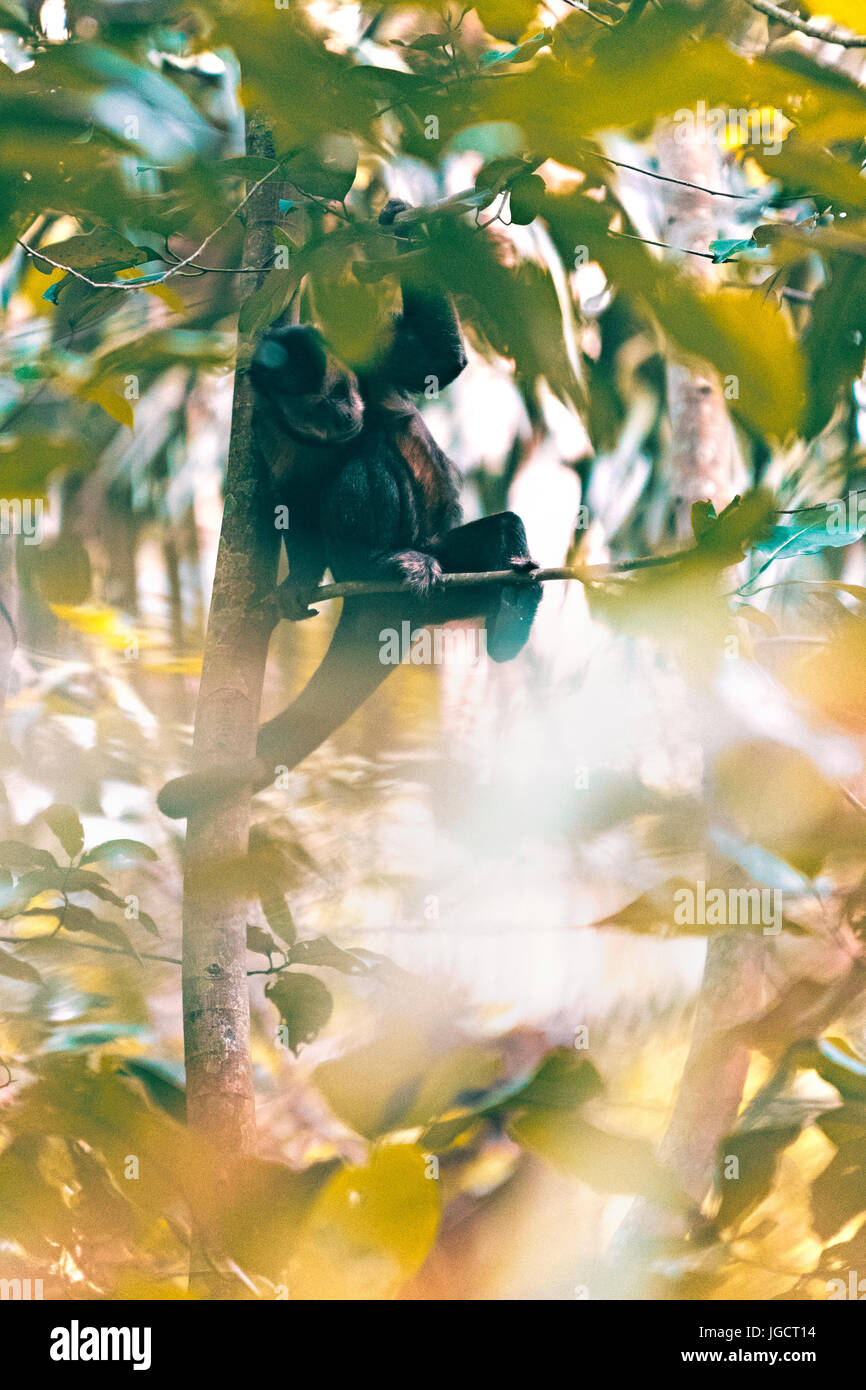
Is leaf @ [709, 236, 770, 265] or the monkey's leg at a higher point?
leaf @ [709, 236, 770, 265]

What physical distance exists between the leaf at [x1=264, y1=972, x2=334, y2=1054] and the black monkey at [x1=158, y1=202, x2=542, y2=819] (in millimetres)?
194

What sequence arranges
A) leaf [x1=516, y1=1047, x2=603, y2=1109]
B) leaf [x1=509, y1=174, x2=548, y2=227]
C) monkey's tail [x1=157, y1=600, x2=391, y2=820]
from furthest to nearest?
monkey's tail [x1=157, y1=600, x2=391, y2=820]
leaf [x1=516, y1=1047, x2=603, y2=1109]
leaf [x1=509, y1=174, x2=548, y2=227]

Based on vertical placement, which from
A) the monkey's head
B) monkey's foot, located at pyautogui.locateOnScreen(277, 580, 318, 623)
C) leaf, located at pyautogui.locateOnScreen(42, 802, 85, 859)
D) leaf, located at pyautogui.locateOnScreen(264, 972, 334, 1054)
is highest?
the monkey's head

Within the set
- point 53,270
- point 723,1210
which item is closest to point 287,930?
point 723,1210

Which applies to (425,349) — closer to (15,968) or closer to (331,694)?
(331,694)

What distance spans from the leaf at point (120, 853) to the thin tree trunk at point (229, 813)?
77mm

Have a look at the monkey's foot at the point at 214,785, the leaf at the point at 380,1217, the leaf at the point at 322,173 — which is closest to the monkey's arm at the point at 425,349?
the leaf at the point at 322,173

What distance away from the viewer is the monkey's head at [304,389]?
2.94ft

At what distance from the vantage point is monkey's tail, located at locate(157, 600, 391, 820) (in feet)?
3.35

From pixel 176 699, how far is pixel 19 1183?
0.49 metres

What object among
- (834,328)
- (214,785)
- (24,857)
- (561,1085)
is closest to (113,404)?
(214,785)

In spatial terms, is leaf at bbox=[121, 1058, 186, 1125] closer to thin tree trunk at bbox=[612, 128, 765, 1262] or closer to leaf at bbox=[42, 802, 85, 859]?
leaf at bbox=[42, 802, 85, 859]

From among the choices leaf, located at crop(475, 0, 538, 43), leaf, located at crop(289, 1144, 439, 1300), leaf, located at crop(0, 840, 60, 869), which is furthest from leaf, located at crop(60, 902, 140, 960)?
leaf, located at crop(475, 0, 538, 43)
